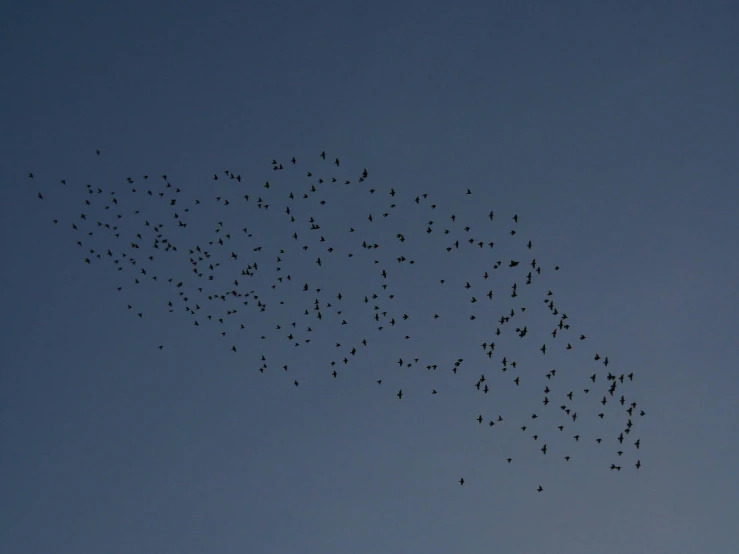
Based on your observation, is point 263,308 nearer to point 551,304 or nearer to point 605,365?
point 551,304

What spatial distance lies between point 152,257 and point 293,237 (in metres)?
8.95

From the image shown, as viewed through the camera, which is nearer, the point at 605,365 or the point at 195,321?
the point at 605,365

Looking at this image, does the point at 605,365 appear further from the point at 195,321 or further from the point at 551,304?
the point at 195,321

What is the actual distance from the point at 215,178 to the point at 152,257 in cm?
638

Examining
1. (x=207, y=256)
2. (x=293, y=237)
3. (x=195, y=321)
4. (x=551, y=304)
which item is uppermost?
(x=551, y=304)

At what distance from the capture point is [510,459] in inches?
1539

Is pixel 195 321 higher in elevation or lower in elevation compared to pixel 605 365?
lower

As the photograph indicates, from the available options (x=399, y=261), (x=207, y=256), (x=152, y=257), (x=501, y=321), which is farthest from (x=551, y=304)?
(x=152, y=257)

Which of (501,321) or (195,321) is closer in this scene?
(501,321)

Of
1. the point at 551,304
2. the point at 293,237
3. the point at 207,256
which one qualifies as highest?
the point at 551,304

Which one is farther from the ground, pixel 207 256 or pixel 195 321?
pixel 207 256

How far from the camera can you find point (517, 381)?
37875 millimetres

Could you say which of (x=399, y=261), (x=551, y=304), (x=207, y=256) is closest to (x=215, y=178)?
(x=207, y=256)

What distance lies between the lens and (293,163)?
37031 millimetres
